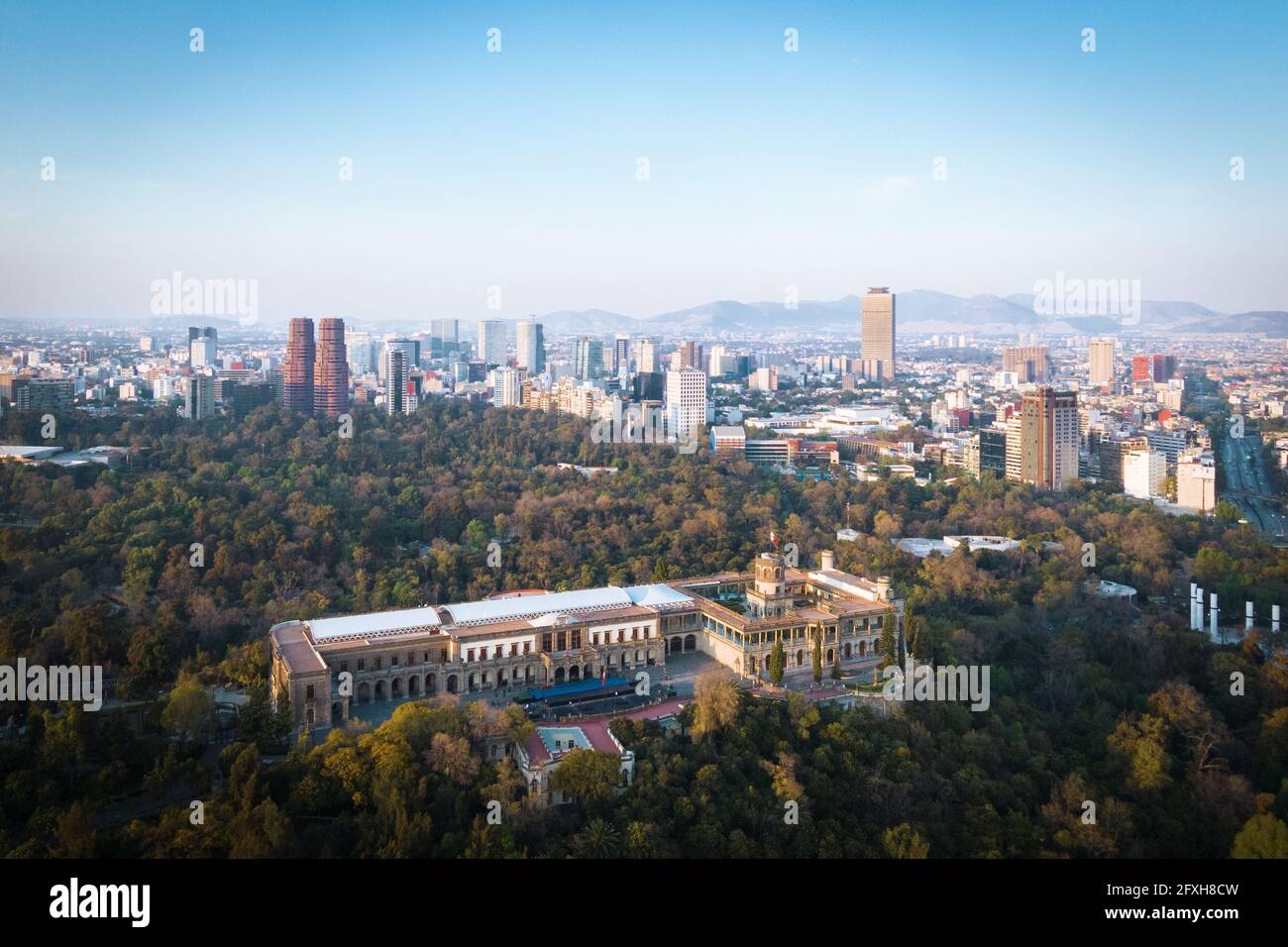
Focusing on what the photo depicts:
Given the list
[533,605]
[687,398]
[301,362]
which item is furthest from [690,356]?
[533,605]

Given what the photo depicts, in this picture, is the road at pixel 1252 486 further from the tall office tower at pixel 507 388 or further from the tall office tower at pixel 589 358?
the tall office tower at pixel 589 358

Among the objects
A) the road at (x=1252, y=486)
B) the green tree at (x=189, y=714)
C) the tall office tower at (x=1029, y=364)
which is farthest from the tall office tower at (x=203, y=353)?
the tall office tower at (x=1029, y=364)

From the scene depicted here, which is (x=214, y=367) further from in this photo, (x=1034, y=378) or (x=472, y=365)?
(x=1034, y=378)

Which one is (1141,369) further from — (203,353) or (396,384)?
(203,353)

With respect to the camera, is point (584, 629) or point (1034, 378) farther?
point (1034, 378)

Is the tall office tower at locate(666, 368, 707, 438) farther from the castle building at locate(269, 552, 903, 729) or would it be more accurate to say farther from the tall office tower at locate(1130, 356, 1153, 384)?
the castle building at locate(269, 552, 903, 729)
